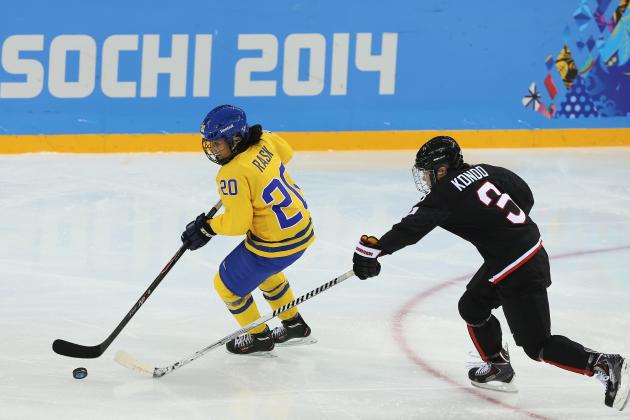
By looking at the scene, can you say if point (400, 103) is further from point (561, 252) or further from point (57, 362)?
point (57, 362)

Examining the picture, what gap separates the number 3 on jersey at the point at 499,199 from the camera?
3600mm

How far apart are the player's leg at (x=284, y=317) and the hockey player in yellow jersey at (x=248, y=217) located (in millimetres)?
89

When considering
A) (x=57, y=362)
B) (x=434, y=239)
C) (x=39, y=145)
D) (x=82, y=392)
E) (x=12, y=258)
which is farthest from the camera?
(x=39, y=145)

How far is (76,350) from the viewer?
414cm

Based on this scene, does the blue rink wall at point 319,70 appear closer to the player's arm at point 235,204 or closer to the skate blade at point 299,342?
the skate blade at point 299,342

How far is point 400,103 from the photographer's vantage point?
873cm

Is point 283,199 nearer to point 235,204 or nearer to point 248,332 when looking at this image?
point 235,204

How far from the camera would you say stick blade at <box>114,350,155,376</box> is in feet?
13.4

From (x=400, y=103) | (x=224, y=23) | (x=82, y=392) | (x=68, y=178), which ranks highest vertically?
(x=224, y=23)

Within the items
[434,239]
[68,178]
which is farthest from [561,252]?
[68,178]

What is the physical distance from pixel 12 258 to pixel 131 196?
1501 millimetres

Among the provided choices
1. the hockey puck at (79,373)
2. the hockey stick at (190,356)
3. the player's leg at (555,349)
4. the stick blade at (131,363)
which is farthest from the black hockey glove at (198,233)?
the player's leg at (555,349)

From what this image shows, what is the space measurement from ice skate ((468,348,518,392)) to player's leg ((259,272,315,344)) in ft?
2.83

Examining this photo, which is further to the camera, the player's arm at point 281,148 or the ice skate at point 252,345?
the player's arm at point 281,148
